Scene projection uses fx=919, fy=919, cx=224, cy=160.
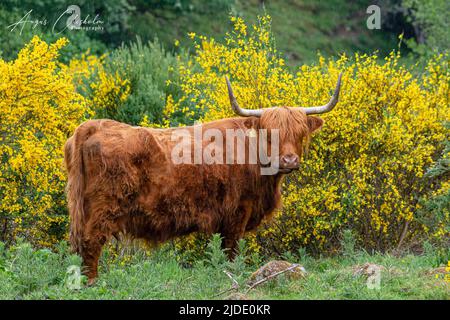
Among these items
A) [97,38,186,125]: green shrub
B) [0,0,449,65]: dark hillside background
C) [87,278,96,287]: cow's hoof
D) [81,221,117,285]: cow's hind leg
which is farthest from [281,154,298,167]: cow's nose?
[0,0,449,65]: dark hillside background

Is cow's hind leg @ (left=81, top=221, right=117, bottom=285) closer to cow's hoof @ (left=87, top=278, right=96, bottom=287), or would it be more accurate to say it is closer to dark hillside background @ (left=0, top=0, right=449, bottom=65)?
cow's hoof @ (left=87, top=278, right=96, bottom=287)

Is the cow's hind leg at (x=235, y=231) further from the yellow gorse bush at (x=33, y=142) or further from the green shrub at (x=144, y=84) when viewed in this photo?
the green shrub at (x=144, y=84)

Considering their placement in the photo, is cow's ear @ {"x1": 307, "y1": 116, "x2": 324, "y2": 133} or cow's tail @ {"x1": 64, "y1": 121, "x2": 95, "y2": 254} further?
cow's ear @ {"x1": 307, "y1": 116, "x2": 324, "y2": 133}

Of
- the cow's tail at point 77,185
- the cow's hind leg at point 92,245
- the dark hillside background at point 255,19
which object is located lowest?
the dark hillside background at point 255,19

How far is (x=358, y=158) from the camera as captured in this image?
365 inches

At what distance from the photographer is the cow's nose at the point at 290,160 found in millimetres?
7906

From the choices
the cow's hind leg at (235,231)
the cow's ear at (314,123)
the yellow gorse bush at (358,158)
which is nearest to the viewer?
the cow's hind leg at (235,231)

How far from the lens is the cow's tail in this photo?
7.51 meters

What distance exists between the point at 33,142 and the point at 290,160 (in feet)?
10.3

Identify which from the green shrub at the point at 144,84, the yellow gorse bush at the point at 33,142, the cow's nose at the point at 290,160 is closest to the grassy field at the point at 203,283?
the cow's nose at the point at 290,160

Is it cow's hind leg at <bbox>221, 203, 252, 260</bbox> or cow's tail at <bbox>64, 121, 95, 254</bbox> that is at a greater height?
cow's tail at <bbox>64, 121, 95, 254</bbox>

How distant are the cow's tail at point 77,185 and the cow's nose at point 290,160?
65.5 inches

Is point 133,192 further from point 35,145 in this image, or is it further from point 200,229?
point 35,145

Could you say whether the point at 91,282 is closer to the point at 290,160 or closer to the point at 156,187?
the point at 156,187
